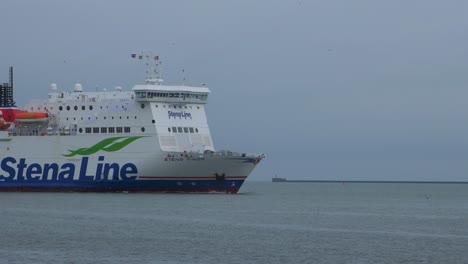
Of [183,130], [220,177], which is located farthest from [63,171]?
[220,177]

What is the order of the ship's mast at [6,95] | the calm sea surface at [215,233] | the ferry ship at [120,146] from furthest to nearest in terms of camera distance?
the ship's mast at [6,95]
the ferry ship at [120,146]
the calm sea surface at [215,233]

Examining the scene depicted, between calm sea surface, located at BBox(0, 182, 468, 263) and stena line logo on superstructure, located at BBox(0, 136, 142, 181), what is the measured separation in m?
3.40

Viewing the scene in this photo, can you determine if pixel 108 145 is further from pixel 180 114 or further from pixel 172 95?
pixel 172 95

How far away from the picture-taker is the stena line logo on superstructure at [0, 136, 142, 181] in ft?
193

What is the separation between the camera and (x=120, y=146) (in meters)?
58.7

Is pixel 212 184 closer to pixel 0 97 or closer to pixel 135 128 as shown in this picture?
pixel 135 128

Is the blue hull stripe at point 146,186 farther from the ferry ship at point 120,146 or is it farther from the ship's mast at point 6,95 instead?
the ship's mast at point 6,95

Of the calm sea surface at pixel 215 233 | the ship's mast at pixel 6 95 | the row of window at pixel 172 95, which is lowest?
the calm sea surface at pixel 215 233

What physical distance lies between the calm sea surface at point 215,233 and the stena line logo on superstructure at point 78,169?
3396 mm

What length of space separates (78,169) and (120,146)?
132 inches

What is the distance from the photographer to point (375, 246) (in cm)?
3375

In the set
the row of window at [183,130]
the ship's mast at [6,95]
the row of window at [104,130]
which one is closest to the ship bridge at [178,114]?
the row of window at [183,130]

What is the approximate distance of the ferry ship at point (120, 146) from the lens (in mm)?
58250

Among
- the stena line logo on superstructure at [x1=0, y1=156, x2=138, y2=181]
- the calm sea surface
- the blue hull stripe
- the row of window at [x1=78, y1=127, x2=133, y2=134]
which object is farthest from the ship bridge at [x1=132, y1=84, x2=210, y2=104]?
the calm sea surface
